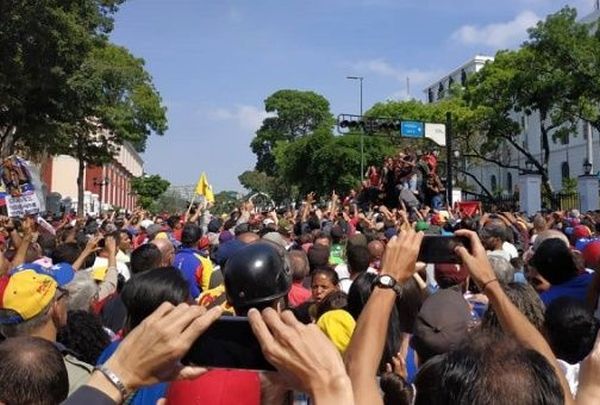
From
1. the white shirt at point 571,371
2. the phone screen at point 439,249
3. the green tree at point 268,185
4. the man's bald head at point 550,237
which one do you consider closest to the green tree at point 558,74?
the man's bald head at point 550,237

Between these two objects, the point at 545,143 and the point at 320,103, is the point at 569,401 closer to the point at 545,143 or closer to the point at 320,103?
the point at 545,143

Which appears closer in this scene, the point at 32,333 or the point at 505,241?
the point at 32,333

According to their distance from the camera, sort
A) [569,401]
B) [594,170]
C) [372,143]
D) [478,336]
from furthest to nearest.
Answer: [372,143] < [594,170] < [569,401] < [478,336]

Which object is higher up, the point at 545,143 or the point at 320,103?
the point at 320,103

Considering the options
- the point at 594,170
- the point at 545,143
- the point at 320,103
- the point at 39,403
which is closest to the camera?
the point at 39,403

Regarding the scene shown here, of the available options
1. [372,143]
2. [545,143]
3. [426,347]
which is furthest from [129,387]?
[372,143]

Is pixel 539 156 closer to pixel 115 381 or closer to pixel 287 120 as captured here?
pixel 287 120

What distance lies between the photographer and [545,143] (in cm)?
3625

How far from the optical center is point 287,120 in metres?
86.2

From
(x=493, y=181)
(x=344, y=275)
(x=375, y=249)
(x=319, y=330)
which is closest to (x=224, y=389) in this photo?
(x=319, y=330)

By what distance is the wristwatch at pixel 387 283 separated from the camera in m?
2.27

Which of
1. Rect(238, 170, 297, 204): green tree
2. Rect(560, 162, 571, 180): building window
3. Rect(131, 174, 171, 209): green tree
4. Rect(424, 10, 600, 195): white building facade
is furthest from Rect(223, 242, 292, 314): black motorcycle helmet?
Rect(131, 174, 171, 209): green tree

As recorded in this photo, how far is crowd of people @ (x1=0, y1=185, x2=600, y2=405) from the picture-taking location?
5.27ft

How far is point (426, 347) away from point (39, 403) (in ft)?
6.13
